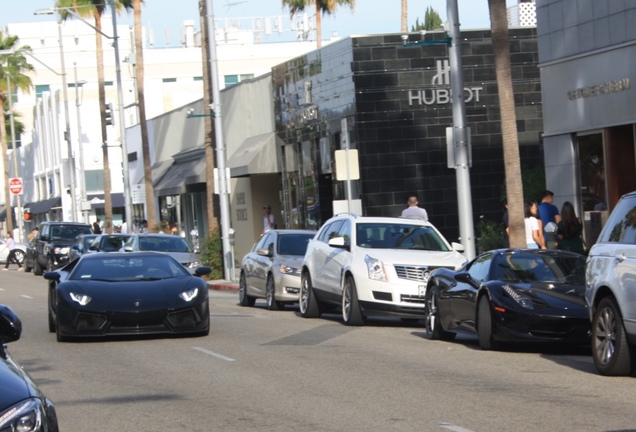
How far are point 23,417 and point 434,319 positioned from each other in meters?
11.9

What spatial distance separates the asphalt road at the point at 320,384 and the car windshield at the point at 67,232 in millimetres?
24642

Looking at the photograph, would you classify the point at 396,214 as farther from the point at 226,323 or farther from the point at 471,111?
the point at 226,323

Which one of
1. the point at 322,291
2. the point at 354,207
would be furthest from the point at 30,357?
the point at 354,207

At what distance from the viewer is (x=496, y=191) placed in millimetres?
33156

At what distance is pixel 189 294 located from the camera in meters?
17.0

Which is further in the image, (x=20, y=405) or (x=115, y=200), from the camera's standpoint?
(x=115, y=200)

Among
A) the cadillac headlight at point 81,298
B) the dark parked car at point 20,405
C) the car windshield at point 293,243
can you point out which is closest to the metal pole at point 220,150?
the car windshield at point 293,243

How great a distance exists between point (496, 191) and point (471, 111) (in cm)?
226

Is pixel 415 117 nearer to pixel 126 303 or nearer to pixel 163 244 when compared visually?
pixel 163 244

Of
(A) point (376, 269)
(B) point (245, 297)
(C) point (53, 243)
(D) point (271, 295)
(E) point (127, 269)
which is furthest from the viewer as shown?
(C) point (53, 243)

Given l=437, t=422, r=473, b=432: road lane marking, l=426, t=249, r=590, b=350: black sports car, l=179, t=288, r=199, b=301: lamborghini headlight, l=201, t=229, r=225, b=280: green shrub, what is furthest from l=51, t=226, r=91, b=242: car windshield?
l=437, t=422, r=473, b=432: road lane marking

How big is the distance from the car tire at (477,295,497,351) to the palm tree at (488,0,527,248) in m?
6.38

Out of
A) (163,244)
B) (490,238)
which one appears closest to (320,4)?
(163,244)

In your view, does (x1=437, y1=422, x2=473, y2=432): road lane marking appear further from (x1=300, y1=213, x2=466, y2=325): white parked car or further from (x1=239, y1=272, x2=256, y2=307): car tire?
(x1=239, y1=272, x2=256, y2=307): car tire
